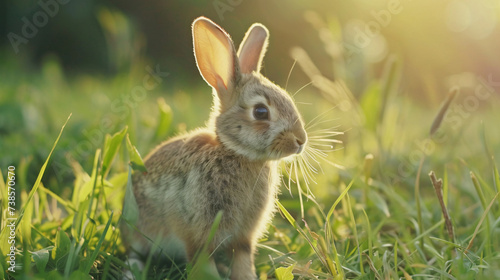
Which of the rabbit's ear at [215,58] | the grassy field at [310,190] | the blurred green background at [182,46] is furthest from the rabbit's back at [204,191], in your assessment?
the blurred green background at [182,46]

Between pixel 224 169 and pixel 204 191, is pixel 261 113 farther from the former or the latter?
pixel 204 191

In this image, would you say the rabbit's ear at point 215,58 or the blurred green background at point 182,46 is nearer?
the rabbit's ear at point 215,58

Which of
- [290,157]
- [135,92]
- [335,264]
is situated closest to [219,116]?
[290,157]

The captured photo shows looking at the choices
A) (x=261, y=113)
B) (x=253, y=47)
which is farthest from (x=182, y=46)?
(x=261, y=113)

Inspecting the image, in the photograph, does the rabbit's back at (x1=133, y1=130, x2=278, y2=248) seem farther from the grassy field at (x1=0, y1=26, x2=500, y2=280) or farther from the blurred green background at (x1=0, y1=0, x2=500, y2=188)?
the blurred green background at (x1=0, y1=0, x2=500, y2=188)

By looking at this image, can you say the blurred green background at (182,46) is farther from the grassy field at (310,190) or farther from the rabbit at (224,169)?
the rabbit at (224,169)

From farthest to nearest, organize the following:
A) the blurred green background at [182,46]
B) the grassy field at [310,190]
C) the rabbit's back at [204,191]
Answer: the blurred green background at [182,46] < the rabbit's back at [204,191] < the grassy field at [310,190]

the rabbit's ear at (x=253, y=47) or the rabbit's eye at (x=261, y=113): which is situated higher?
the rabbit's ear at (x=253, y=47)

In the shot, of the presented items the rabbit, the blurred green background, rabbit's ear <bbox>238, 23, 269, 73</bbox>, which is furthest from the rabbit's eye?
the blurred green background
